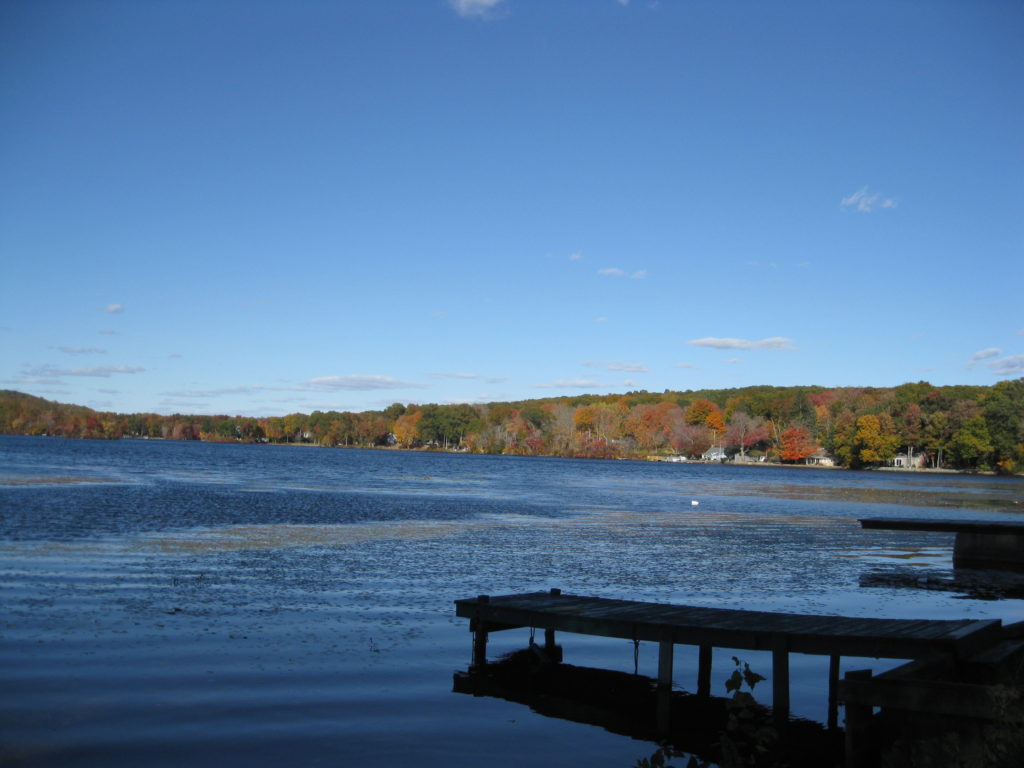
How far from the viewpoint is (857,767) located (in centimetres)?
734

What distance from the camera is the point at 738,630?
914 centimetres

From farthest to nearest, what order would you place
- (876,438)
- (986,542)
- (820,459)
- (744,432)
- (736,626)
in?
(744,432) < (820,459) < (876,438) < (986,542) < (736,626)

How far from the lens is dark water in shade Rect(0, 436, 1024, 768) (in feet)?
26.9

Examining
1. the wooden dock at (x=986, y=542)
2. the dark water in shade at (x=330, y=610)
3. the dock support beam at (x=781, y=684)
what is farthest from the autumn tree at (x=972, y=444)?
the dock support beam at (x=781, y=684)

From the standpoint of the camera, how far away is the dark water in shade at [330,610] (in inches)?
322

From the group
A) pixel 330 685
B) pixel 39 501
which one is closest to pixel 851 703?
pixel 330 685

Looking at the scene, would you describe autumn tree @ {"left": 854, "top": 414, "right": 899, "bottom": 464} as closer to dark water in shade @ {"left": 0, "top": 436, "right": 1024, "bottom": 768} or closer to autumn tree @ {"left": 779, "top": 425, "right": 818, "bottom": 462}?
autumn tree @ {"left": 779, "top": 425, "right": 818, "bottom": 462}

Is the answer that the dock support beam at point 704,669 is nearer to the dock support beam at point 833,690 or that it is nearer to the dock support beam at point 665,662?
the dock support beam at point 665,662

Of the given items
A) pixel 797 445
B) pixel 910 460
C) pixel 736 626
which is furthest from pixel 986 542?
pixel 797 445

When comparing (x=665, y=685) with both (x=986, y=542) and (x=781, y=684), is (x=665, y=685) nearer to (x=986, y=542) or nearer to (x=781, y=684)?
(x=781, y=684)

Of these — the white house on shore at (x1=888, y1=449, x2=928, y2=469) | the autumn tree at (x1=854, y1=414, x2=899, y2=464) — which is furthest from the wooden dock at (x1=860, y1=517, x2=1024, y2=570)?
the white house on shore at (x1=888, y1=449, x2=928, y2=469)

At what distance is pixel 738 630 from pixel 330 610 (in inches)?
274

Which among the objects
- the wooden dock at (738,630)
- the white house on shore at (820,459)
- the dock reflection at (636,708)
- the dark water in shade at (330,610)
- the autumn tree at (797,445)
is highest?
the autumn tree at (797,445)

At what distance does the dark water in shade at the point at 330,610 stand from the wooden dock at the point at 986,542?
849 mm
